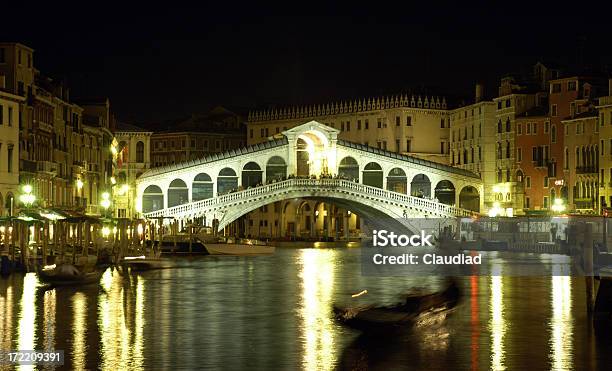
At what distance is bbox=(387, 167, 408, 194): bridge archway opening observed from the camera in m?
89.7

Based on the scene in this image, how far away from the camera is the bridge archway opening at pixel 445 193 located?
89.6 metres

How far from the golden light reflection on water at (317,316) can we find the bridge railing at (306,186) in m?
19.5

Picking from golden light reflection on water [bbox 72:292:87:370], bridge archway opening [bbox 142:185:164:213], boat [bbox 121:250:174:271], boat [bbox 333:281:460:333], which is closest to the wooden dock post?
boat [bbox 333:281:460:333]

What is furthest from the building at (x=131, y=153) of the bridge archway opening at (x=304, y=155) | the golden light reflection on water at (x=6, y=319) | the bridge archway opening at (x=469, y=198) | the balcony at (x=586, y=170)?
the golden light reflection on water at (x=6, y=319)

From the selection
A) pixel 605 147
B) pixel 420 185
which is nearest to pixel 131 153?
pixel 420 185

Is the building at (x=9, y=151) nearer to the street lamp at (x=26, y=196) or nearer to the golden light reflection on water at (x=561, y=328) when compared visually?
the street lamp at (x=26, y=196)

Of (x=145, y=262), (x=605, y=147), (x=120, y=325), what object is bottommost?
(x=120, y=325)

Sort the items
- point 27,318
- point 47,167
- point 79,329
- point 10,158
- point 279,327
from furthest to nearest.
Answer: point 47,167, point 10,158, point 27,318, point 279,327, point 79,329

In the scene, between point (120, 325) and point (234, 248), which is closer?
point (120, 325)

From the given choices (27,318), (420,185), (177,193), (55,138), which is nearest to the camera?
(27,318)

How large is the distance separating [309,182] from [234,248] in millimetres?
11665

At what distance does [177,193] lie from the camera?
88188 millimetres

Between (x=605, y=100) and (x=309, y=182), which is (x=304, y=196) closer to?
(x=309, y=182)

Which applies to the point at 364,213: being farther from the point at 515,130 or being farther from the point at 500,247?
the point at 500,247
